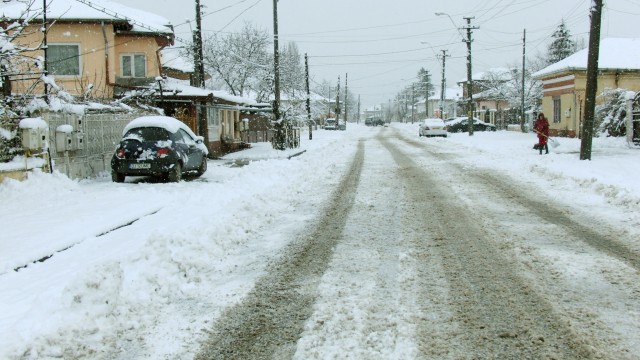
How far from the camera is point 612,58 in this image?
3403 cm

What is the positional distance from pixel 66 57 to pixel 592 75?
21.6 meters

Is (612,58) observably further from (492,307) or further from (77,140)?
(492,307)

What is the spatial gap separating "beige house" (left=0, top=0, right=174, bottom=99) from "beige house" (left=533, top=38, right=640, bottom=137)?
23836 mm

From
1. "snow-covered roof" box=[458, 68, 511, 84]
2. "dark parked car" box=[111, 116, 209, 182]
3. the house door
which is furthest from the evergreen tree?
"dark parked car" box=[111, 116, 209, 182]

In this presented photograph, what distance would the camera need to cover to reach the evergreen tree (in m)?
61.8

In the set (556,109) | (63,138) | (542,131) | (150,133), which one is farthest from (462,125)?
(63,138)

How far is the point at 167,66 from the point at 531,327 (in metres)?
33.2

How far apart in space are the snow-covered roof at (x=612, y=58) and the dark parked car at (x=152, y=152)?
85.7 feet

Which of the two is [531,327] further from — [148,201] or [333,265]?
[148,201]

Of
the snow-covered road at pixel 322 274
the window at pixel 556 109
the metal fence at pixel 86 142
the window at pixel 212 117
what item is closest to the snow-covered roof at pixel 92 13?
the window at pixel 212 117

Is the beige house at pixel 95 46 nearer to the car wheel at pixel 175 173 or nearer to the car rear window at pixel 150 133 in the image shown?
the car rear window at pixel 150 133

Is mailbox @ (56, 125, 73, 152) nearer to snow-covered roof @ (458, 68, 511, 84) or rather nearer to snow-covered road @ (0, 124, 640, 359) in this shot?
snow-covered road @ (0, 124, 640, 359)

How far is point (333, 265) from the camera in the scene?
6199 mm

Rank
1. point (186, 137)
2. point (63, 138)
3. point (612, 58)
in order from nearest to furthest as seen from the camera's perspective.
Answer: point (63, 138), point (186, 137), point (612, 58)
